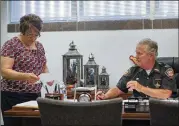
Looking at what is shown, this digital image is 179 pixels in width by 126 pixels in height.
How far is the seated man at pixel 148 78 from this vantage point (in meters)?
2.01

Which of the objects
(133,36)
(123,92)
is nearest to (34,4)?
(133,36)

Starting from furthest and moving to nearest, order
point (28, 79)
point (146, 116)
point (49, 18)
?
point (49, 18)
point (28, 79)
point (146, 116)

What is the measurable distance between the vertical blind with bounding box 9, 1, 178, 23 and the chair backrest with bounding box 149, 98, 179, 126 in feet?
8.03

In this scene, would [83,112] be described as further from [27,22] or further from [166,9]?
[166,9]

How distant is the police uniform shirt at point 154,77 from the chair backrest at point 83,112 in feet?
2.74

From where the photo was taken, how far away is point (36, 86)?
245 cm

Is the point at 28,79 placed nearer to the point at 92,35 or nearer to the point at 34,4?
the point at 92,35

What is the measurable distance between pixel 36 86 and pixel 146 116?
1.17 metres

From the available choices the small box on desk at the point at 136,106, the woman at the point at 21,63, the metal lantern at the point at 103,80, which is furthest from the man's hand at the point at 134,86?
the metal lantern at the point at 103,80

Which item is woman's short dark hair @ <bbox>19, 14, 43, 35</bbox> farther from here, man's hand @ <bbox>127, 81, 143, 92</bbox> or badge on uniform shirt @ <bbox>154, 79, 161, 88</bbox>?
badge on uniform shirt @ <bbox>154, 79, 161, 88</bbox>

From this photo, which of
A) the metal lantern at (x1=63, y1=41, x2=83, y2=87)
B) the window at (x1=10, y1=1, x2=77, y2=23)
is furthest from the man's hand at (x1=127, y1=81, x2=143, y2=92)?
the window at (x1=10, y1=1, x2=77, y2=23)

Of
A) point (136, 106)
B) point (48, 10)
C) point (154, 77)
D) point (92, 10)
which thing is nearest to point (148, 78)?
point (154, 77)

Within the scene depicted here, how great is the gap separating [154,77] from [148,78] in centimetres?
5

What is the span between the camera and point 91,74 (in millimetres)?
3301
